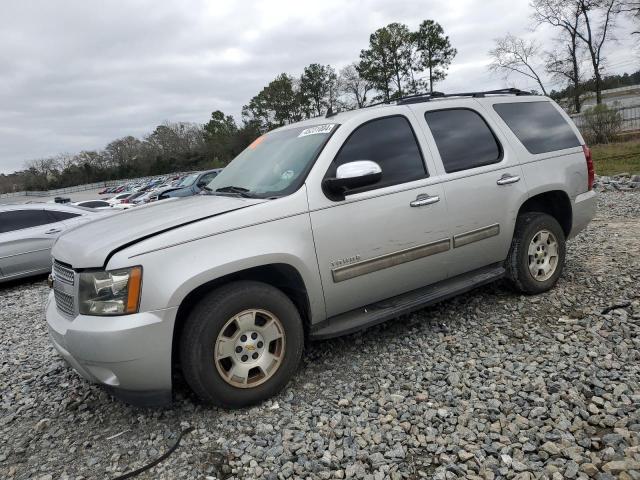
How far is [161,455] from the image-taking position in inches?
105

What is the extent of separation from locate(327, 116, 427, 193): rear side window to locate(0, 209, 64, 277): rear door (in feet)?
20.7

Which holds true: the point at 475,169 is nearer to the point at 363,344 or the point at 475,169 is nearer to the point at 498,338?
the point at 498,338

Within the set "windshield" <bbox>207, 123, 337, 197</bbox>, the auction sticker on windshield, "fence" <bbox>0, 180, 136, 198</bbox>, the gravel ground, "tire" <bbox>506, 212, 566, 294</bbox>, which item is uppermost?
"fence" <bbox>0, 180, 136, 198</bbox>

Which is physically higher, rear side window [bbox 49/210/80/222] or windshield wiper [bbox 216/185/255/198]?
windshield wiper [bbox 216/185/255/198]

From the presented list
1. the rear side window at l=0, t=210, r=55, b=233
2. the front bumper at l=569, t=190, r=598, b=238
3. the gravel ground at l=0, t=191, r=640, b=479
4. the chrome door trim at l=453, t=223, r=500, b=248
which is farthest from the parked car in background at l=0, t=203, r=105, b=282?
the front bumper at l=569, t=190, r=598, b=238

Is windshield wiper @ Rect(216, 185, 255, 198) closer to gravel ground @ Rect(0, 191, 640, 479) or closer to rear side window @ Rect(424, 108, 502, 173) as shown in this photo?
gravel ground @ Rect(0, 191, 640, 479)

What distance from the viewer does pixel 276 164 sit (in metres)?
3.55

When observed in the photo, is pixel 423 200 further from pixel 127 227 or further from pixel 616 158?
pixel 616 158

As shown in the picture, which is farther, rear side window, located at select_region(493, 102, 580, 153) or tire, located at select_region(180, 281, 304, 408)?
rear side window, located at select_region(493, 102, 580, 153)

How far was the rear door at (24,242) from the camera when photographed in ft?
24.5

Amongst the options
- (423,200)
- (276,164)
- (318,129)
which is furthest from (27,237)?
(423,200)

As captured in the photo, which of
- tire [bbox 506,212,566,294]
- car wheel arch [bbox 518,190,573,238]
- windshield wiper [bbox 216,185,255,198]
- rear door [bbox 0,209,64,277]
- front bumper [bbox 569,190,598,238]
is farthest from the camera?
rear door [bbox 0,209,64,277]

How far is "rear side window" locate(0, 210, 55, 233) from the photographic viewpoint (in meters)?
7.65

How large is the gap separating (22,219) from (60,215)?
576mm
